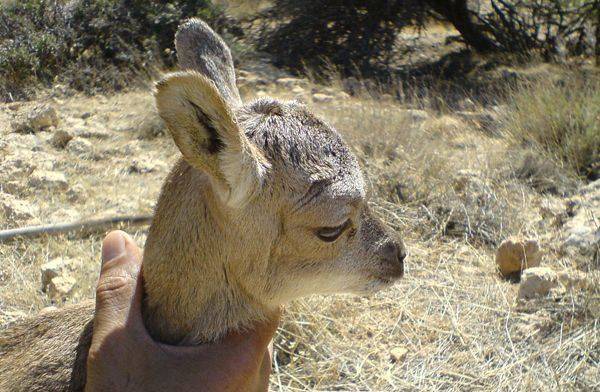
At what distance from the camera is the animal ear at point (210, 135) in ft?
7.80

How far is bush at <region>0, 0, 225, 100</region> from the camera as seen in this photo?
32.9 feet

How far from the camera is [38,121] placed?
27.3ft

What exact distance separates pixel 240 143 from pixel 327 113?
5.73 metres

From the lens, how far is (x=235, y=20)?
1276cm

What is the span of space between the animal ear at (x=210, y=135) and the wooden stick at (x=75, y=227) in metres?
3.16

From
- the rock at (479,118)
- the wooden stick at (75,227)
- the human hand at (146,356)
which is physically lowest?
the rock at (479,118)

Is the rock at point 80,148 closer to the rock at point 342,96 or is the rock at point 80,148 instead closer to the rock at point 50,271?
the rock at point 50,271

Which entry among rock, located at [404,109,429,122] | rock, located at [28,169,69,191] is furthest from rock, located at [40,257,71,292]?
rock, located at [404,109,429,122]

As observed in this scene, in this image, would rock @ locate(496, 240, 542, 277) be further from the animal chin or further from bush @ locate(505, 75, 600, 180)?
the animal chin

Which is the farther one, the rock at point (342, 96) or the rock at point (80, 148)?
the rock at point (342, 96)

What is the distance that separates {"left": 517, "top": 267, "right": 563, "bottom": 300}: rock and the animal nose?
2172 mm

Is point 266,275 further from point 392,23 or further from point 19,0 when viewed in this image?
point 392,23

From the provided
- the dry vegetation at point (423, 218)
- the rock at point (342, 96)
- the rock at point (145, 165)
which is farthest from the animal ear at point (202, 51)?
the rock at point (342, 96)

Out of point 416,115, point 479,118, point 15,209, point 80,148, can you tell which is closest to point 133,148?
point 80,148
